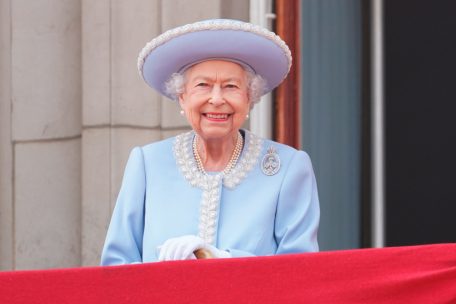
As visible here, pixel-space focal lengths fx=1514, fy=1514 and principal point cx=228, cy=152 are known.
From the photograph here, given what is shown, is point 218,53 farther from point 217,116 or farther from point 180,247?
point 180,247

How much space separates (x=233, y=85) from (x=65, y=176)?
8.03ft

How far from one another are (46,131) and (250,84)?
2384 millimetres

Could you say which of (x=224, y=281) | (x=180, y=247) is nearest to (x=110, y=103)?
(x=180, y=247)

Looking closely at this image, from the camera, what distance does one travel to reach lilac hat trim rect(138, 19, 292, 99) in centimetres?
484

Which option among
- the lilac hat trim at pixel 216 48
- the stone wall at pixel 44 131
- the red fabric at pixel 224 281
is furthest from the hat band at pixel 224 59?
the stone wall at pixel 44 131

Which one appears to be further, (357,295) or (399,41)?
(399,41)

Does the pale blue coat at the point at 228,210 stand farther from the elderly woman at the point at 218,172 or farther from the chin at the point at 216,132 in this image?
the chin at the point at 216,132

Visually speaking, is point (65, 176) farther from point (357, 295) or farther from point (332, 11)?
point (357, 295)

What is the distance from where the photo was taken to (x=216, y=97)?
15.8 feet

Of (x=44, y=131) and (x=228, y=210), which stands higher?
(x=44, y=131)

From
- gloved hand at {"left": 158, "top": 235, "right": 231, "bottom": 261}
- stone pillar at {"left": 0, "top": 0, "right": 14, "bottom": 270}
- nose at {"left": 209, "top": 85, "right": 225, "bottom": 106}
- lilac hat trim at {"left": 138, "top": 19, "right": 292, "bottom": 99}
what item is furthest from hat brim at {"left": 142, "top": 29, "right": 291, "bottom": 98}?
stone pillar at {"left": 0, "top": 0, "right": 14, "bottom": 270}

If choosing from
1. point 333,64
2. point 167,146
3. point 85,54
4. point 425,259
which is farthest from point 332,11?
point 425,259

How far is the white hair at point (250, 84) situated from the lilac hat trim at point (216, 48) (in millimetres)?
18

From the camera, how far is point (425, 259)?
4.39 metres
